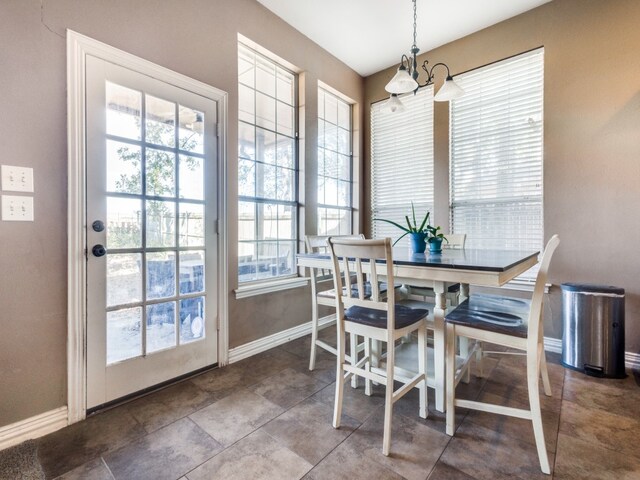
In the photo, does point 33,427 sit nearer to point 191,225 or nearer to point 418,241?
point 191,225

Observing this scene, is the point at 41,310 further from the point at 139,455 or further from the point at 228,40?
the point at 228,40

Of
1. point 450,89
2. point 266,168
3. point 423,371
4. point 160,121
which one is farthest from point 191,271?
point 450,89

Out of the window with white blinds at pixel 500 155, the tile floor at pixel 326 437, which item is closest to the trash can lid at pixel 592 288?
the window with white blinds at pixel 500 155

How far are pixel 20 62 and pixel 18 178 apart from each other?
589mm

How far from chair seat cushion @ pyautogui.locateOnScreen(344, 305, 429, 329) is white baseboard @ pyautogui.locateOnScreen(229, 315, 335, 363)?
85 cm

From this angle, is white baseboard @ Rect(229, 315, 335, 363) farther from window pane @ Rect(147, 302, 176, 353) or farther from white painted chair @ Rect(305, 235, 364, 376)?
window pane @ Rect(147, 302, 176, 353)

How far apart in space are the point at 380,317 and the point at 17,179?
79.4 inches

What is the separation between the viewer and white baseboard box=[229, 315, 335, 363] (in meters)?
2.51

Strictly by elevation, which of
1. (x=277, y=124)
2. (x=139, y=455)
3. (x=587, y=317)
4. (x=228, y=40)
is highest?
(x=228, y=40)

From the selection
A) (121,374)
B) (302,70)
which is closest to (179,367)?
Answer: (121,374)

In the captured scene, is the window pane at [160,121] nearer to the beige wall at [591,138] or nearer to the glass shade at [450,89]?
the glass shade at [450,89]

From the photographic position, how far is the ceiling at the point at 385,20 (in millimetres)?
2693

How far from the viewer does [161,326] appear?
2.07 m

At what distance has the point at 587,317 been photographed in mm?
2264
